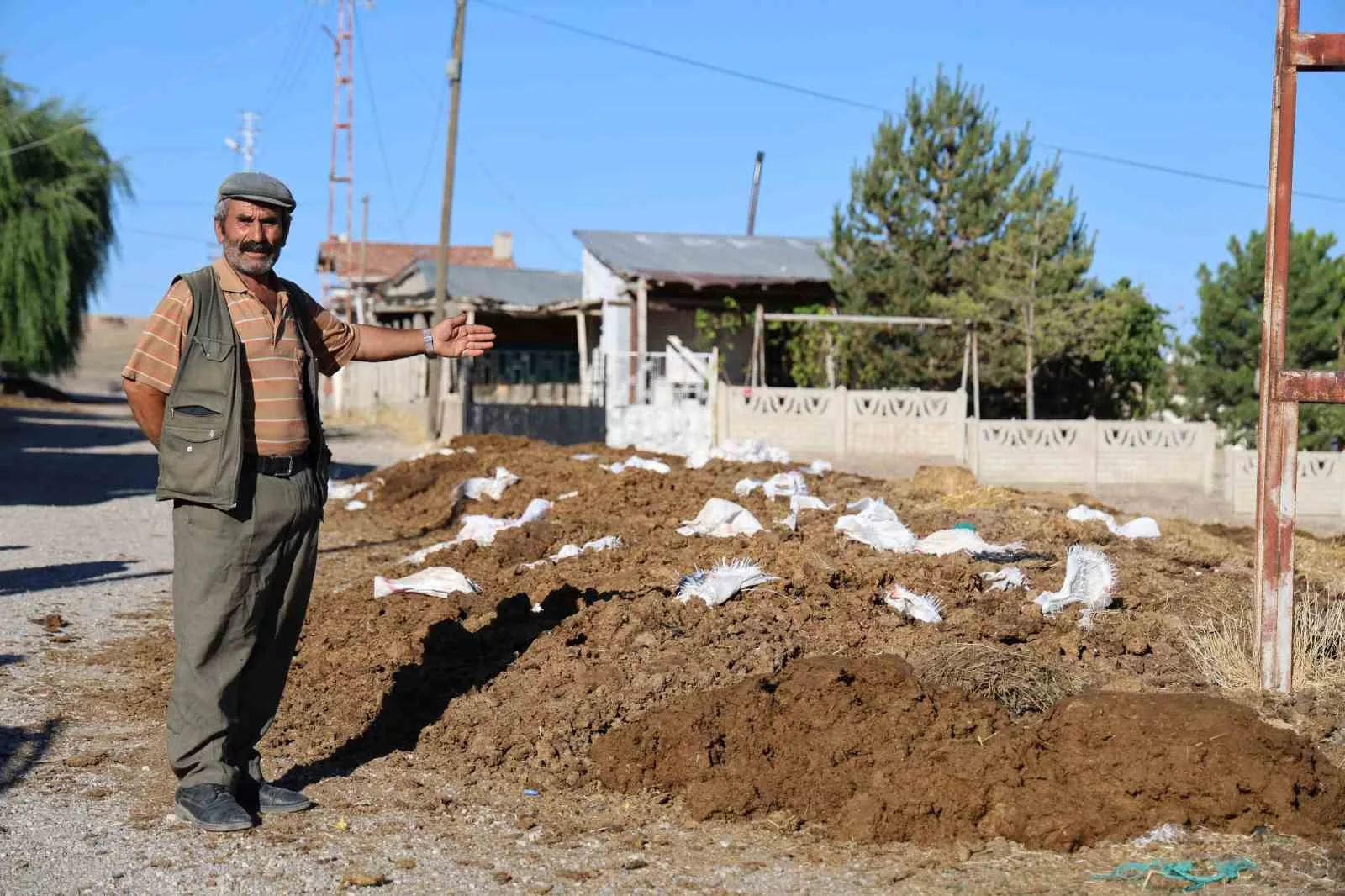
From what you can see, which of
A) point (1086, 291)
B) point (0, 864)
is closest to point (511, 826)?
point (0, 864)

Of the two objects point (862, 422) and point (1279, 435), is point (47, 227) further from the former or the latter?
point (1279, 435)

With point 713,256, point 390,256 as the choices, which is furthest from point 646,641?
point 390,256

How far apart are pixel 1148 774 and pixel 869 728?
0.95 meters

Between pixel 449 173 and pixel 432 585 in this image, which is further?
pixel 449 173

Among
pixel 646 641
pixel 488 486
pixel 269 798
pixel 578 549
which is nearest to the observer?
pixel 269 798

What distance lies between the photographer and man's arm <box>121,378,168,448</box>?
4.23 meters

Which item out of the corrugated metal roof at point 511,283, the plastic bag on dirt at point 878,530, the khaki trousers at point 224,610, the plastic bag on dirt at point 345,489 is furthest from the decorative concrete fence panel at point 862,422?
the corrugated metal roof at point 511,283

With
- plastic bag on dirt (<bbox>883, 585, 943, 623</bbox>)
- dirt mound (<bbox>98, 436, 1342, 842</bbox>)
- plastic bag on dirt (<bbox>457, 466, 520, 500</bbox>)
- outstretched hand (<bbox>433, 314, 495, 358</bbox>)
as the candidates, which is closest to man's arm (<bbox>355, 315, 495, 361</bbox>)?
outstretched hand (<bbox>433, 314, 495, 358</bbox>)

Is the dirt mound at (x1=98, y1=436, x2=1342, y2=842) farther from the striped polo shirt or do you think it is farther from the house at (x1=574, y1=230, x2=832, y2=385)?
the house at (x1=574, y1=230, x2=832, y2=385)

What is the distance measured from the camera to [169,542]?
11750mm

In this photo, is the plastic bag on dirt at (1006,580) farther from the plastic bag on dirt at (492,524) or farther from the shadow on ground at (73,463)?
the shadow on ground at (73,463)

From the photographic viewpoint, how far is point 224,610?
4.24 metres

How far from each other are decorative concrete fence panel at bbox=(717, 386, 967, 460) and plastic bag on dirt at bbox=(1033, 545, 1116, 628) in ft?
38.3

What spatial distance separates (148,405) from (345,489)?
11.4m
